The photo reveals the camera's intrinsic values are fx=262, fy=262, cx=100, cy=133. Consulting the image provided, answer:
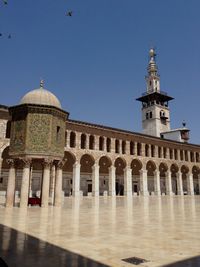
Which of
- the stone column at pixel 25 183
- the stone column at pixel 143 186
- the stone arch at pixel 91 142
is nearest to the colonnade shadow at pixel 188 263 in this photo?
the stone column at pixel 25 183

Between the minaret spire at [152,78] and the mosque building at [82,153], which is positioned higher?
the minaret spire at [152,78]

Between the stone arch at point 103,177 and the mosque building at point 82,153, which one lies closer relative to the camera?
the mosque building at point 82,153

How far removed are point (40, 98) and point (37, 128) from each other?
7.00ft

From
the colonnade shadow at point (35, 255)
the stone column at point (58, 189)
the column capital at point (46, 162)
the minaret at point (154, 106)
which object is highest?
the minaret at point (154, 106)

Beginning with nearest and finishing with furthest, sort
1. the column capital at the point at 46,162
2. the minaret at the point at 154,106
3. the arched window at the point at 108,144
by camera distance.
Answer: the column capital at the point at 46,162, the arched window at the point at 108,144, the minaret at the point at 154,106

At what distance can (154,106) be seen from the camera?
57156 millimetres

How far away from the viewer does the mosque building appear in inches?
668

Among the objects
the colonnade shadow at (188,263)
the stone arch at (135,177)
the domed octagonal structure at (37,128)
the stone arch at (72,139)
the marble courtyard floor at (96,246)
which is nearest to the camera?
the colonnade shadow at (188,263)

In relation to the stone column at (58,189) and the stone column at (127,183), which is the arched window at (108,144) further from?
the stone column at (58,189)

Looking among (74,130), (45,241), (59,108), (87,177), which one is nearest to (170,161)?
(87,177)

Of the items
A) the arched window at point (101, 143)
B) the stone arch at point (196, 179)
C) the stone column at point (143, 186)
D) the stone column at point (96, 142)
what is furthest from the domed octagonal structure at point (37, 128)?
the stone arch at point (196, 179)

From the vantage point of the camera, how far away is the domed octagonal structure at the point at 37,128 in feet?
55.0

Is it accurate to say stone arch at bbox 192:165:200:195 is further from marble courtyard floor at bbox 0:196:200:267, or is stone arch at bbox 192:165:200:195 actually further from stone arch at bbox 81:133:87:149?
marble courtyard floor at bbox 0:196:200:267

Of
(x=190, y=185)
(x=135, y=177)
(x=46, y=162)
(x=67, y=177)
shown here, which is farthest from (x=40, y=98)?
(x=190, y=185)
